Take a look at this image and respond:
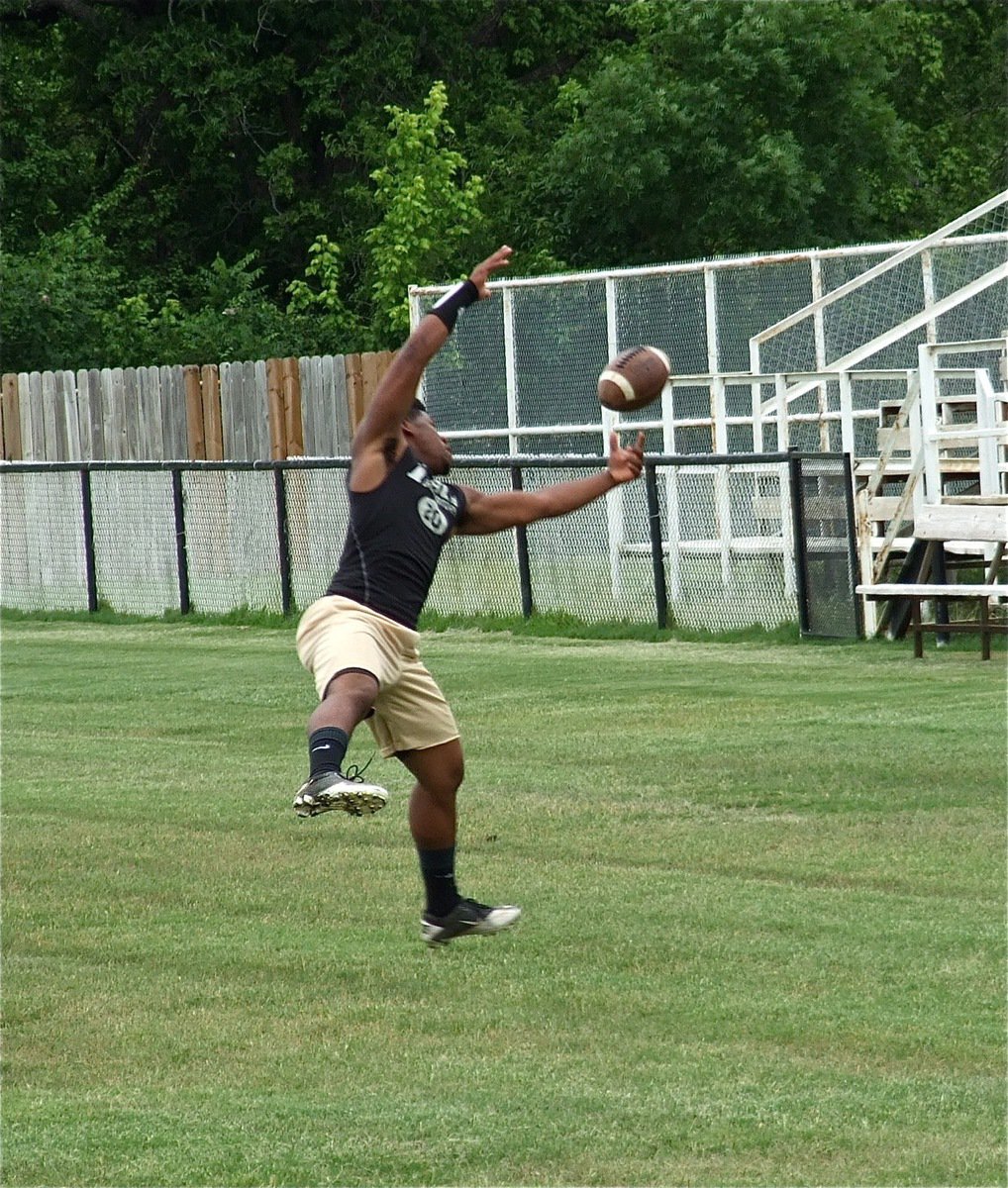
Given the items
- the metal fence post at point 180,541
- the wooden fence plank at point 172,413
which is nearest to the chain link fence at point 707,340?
the wooden fence plank at point 172,413

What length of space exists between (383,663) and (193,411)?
57.4 feet

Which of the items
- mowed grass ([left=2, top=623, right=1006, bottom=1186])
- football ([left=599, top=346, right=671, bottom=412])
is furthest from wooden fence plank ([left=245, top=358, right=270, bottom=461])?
football ([left=599, top=346, right=671, bottom=412])

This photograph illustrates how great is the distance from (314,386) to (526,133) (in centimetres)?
1316

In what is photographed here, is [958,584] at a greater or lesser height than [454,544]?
lesser

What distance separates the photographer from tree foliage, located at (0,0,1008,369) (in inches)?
A: 1211

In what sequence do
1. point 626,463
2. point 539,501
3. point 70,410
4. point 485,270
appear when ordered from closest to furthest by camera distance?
1. point 485,270
2. point 626,463
3. point 539,501
4. point 70,410

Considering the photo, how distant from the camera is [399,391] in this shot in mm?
7516

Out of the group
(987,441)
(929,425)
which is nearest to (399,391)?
(929,425)

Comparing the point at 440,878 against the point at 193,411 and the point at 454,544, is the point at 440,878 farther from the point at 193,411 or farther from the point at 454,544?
the point at 193,411

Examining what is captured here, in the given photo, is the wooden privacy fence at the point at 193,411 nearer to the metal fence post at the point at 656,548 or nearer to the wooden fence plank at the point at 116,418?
the wooden fence plank at the point at 116,418

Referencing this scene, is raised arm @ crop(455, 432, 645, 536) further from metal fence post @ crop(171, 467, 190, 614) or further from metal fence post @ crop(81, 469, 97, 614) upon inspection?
metal fence post @ crop(81, 469, 97, 614)

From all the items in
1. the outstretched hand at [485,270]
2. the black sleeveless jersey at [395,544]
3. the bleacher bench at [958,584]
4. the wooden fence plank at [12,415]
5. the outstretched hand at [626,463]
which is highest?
the wooden fence plank at [12,415]

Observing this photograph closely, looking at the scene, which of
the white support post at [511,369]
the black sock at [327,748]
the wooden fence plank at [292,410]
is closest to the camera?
the black sock at [327,748]

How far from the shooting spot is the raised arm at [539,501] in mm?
7973
